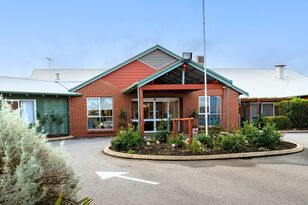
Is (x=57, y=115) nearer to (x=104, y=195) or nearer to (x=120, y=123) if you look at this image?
(x=120, y=123)

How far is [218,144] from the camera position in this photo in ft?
37.9

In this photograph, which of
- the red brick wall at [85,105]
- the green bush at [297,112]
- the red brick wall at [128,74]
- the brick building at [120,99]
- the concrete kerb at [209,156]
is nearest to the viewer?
the concrete kerb at [209,156]

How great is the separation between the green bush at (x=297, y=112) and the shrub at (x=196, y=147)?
13310 mm

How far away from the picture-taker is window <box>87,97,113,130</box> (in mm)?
20141

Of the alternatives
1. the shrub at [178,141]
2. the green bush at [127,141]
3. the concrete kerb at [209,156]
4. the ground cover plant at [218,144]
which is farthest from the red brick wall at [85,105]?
the concrete kerb at [209,156]

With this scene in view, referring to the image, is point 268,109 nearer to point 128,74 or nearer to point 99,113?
point 128,74

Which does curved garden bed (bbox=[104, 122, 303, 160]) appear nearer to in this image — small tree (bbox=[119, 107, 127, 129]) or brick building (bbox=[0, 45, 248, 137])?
brick building (bbox=[0, 45, 248, 137])

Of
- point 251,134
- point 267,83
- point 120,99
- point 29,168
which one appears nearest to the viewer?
point 29,168

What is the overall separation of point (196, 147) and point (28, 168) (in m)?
8.81

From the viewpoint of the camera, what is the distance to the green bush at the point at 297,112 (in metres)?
21.9

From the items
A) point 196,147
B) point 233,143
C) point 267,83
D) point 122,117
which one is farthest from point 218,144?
point 267,83

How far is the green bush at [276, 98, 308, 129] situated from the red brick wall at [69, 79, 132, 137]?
11.5 meters

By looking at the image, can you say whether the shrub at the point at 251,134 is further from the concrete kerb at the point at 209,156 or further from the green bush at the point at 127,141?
the green bush at the point at 127,141

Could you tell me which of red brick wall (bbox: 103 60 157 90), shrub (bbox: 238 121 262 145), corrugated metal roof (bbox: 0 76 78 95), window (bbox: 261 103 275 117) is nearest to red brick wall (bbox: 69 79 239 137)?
red brick wall (bbox: 103 60 157 90)
